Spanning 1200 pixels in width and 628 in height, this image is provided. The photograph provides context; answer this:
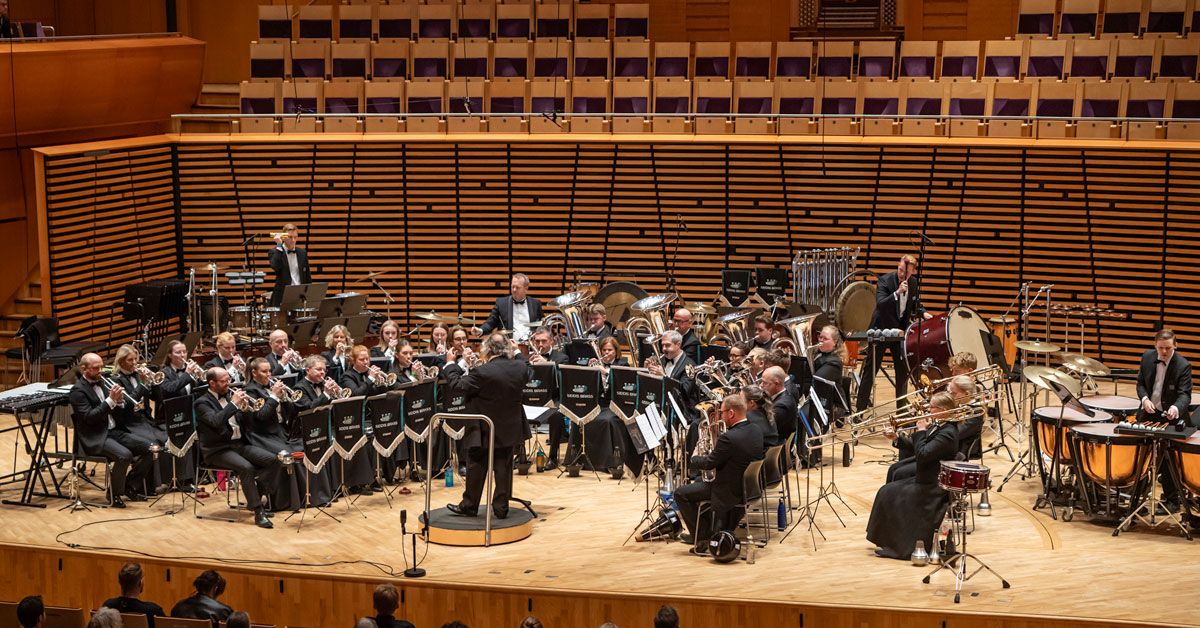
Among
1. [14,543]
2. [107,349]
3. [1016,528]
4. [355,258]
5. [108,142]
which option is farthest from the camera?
[355,258]

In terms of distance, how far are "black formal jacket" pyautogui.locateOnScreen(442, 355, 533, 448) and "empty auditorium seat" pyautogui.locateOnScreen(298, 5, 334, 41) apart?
9.10 metres

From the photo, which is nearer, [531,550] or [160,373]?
[531,550]

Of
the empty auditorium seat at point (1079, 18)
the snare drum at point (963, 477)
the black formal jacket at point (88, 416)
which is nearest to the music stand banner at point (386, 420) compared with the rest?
the black formal jacket at point (88, 416)

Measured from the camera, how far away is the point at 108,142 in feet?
49.2

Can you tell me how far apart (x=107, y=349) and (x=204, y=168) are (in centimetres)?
285

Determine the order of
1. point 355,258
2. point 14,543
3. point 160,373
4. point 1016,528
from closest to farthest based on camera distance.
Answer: point 14,543, point 1016,528, point 160,373, point 355,258

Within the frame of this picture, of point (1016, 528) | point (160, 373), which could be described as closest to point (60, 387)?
point (160, 373)

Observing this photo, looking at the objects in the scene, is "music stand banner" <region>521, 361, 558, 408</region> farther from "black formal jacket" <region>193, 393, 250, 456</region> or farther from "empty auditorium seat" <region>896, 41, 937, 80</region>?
"empty auditorium seat" <region>896, 41, 937, 80</region>

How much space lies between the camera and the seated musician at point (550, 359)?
11.2 meters

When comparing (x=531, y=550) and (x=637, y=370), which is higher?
(x=637, y=370)

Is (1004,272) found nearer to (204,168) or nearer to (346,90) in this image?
(346,90)

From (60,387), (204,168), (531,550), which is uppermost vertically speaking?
(204,168)

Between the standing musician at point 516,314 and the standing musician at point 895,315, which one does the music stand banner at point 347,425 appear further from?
the standing musician at point 895,315

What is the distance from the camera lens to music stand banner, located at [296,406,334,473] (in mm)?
9781
